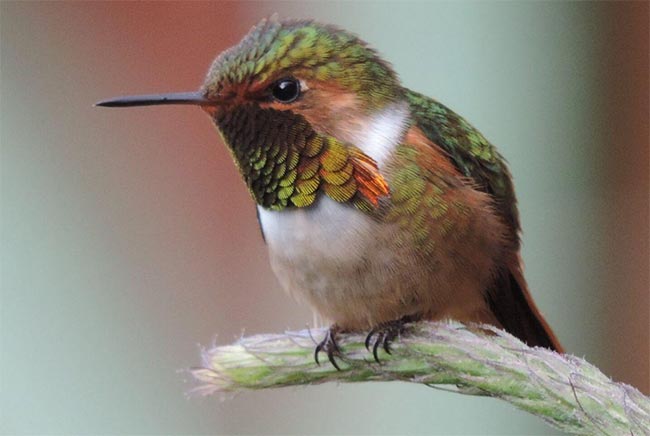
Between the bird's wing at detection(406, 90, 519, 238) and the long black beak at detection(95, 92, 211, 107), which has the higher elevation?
the long black beak at detection(95, 92, 211, 107)

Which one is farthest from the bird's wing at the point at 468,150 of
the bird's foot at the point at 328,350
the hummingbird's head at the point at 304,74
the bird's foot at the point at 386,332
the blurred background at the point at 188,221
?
the blurred background at the point at 188,221

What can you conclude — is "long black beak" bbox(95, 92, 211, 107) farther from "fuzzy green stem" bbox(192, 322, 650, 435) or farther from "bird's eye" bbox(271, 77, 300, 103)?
"fuzzy green stem" bbox(192, 322, 650, 435)

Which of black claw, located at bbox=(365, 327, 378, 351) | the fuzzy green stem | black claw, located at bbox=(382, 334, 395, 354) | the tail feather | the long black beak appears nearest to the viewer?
the fuzzy green stem

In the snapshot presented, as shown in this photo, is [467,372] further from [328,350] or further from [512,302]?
[512,302]

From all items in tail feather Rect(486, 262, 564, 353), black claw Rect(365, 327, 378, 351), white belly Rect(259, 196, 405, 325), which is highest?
white belly Rect(259, 196, 405, 325)

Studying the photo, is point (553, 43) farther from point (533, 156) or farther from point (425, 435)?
point (425, 435)

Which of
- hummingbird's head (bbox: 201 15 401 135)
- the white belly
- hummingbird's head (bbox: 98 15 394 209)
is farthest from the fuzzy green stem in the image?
hummingbird's head (bbox: 201 15 401 135)

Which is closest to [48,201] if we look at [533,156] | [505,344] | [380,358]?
[533,156]
